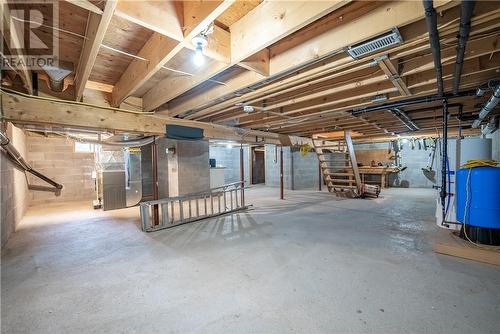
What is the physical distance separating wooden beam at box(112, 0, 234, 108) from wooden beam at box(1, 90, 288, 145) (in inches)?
16.5

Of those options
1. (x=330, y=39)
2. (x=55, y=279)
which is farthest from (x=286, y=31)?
(x=55, y=279)

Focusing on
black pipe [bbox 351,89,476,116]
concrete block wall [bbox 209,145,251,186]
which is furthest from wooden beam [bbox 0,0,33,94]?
concrete block wall [bbox 209,145,251,186]

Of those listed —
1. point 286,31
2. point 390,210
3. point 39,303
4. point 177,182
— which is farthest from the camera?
point 177,182

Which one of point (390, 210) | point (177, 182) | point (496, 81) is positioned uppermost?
point (496, 81)

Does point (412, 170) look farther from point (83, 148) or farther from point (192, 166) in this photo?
point (83, 148)

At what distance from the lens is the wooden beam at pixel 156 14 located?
1332 mm

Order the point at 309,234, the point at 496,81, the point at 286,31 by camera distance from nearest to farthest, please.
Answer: the point at 286,31 → the point at 496,81 → the point at 309,234

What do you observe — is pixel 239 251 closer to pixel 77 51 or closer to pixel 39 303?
pixel 39 303

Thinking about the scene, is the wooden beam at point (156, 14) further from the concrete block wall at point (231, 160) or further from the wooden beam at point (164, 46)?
the concrete block wall at point (231, 160)

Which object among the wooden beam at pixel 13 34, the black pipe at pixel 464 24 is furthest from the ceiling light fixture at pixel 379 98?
the wooden beam at pixel 13 34

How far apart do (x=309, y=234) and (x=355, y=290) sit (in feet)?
4.60

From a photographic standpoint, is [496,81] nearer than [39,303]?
No

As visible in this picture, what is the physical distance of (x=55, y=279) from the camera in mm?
2082

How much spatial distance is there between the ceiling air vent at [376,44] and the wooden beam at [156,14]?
1310 millimetres
